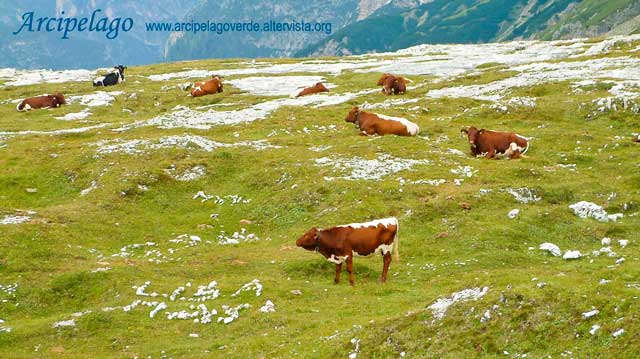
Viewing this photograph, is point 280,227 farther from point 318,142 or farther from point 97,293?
point 318,142

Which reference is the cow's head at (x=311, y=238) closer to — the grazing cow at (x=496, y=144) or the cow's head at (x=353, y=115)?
the grazing cow at (x=496, y=144)

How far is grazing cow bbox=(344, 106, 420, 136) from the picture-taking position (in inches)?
1526

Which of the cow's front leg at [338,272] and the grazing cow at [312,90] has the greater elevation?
the cow's front leg at [338,272]

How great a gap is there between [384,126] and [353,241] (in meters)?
19.8

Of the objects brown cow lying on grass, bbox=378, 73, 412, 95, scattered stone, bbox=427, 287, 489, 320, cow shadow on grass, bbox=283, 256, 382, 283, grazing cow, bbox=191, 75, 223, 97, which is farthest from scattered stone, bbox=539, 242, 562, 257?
grazing cow, bbox=191, 75, 223, 97

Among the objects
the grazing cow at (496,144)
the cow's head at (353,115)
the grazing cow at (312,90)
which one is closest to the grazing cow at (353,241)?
the grazing cow at (496,144)

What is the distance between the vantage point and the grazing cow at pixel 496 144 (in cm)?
3372

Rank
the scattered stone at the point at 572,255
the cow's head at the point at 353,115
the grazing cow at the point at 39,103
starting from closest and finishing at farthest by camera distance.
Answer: the scattered stone at the point at 572,255
the cow's head at the point at 353,115
the grazing cow at the point at 39,103

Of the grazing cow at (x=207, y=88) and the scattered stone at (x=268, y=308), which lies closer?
Result: the scattered stone at (x=268, y=308)

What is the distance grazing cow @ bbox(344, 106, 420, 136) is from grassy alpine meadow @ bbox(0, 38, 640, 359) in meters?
0.87

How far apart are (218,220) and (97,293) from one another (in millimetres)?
8593

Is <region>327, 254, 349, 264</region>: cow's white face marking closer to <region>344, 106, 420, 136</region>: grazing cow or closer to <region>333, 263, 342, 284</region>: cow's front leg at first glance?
<region>333, 263, 342, 284</region>: cow's front leg

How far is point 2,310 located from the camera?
19.8m

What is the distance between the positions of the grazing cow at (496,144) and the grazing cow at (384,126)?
5.17 metres
